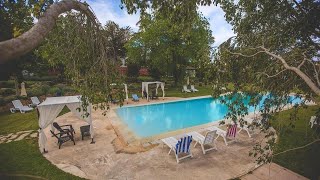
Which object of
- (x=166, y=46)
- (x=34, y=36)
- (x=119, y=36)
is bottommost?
(x=34, y=36)

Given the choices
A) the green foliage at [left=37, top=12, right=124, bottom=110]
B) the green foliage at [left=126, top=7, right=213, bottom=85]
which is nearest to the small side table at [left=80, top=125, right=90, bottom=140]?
the green foliage at [left=37, top=12, right=124, bottom=110]

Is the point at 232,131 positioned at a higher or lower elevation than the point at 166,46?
lower

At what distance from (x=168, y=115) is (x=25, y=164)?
12.1m

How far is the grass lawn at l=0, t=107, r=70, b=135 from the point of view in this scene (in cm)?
1249

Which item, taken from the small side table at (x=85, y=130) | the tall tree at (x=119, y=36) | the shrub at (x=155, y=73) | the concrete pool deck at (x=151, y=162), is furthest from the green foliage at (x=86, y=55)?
the tall tree at (x=119, y=36)

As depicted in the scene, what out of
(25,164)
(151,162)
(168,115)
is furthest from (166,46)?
(25,164)

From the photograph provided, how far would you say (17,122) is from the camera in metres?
14.0

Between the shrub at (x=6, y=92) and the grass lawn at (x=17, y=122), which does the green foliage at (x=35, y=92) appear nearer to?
the shrub at (x=6, y=92)

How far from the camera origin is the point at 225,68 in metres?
4.82

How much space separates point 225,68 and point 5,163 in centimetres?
929

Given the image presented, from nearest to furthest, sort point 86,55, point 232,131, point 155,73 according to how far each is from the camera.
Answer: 1. point 86,55
2. point 232,131
3. point 155,73

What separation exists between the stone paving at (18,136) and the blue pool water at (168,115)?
6052 millimetres

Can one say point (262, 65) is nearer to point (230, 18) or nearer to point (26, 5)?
point (230, 18)

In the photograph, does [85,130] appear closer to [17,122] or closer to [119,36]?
[17,122]
